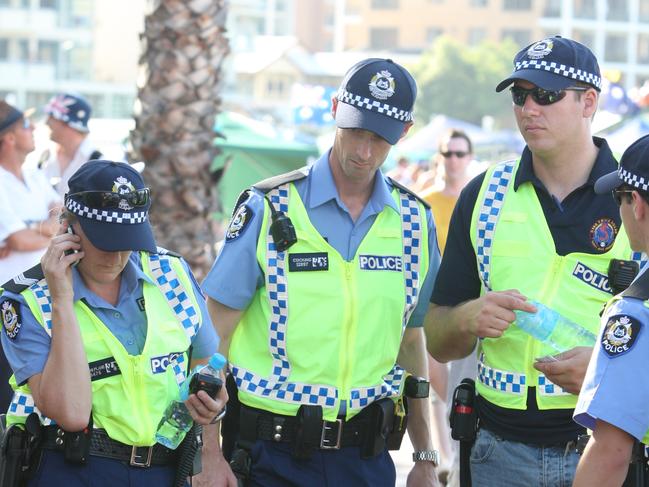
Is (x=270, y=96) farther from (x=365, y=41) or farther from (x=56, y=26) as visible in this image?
(x=56, y=26)

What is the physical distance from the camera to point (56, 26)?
85250mm

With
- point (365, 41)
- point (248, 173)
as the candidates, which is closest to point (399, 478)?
point (248, 173)

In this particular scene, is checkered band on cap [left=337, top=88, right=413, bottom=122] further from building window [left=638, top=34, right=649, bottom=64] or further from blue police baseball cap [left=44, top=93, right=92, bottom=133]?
building window [left=638, top=34, right=649, bottom=64]

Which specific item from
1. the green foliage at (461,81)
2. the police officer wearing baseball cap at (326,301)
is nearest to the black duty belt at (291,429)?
the police officer wearing baseball cap at (326,301)

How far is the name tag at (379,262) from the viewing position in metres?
4.86

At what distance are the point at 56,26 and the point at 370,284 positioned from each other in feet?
274

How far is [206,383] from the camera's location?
4395mm

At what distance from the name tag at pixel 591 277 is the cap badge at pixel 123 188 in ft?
5.17

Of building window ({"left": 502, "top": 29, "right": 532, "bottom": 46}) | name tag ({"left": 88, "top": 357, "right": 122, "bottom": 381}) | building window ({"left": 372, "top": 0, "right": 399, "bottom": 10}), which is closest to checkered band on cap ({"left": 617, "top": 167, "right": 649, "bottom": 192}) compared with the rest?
name tag ({"left": 88, "top": 357, "right": 122, "bottom": 381})

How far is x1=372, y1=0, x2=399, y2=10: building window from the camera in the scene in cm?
11631

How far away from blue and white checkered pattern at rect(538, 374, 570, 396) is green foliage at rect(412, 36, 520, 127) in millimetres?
86507

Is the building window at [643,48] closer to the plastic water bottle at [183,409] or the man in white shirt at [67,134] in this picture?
the man in white shirt at [67,134]

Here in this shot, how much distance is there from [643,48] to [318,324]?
113m

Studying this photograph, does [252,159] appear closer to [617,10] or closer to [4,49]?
[4,49]
